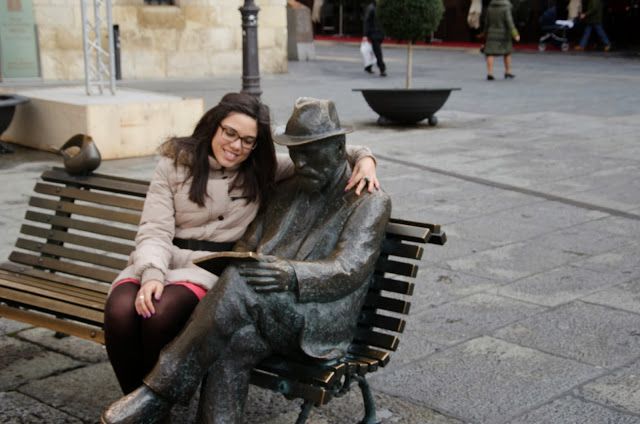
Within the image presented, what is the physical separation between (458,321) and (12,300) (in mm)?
2176

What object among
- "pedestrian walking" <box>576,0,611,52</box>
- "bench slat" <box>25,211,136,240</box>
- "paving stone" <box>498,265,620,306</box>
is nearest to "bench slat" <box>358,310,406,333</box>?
"bench slat" <box>25,211,136,240</box>

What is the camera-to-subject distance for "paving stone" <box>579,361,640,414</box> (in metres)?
3.97

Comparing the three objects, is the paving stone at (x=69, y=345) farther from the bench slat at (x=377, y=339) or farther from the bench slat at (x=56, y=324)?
the bench slat at (x=377, y=339)

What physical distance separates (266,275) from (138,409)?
1.94ft

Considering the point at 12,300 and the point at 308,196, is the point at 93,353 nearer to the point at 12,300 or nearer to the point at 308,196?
the point at 12,300

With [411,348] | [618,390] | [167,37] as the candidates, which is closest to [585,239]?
[411,348]

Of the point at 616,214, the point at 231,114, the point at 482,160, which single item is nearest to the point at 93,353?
the point at 231,114

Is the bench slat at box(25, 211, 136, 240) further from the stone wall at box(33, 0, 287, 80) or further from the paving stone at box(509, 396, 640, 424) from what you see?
the stone wall at box(33, 0, 287, 80)

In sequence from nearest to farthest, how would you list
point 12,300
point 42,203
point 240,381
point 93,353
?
point 240,381, point 12,300, point 93,353, point 42,203

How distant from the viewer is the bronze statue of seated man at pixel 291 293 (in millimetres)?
3203

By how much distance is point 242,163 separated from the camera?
12.8ft

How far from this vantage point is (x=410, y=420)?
3.87 m

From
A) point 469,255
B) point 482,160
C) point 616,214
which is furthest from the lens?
point 482,160

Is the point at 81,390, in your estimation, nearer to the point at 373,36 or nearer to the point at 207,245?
the point at 207,245
